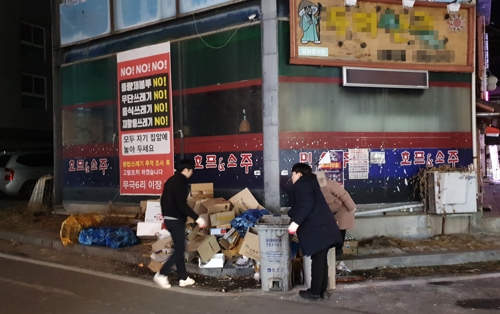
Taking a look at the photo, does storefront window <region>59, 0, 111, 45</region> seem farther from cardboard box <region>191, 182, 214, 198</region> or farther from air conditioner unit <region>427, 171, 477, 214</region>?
air conditioner unit <region>427, 171, 477, 214</region>

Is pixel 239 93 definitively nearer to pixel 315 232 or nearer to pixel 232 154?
pixel 232 154

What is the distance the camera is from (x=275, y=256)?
19.4ft

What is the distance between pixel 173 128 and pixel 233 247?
354 cm

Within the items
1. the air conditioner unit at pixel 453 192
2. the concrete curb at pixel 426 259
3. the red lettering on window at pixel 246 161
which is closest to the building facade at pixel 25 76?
the red lettering on window at pixel 246 161

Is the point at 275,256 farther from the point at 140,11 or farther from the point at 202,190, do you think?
the point at 140,11

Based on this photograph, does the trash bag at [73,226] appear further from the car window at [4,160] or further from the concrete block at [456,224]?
the car window at [4,160]

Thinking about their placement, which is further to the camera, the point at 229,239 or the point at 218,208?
the point at 218,208

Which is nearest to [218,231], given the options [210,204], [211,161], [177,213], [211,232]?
[211,232]

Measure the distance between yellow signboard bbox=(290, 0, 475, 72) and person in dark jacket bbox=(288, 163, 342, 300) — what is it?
10.8 feet

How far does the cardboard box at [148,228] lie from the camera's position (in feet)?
28.4

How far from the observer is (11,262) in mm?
7988

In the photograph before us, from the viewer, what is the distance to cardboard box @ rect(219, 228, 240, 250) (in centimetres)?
706

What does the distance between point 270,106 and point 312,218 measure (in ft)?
10.2

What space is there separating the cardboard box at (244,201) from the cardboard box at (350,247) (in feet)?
5.24
